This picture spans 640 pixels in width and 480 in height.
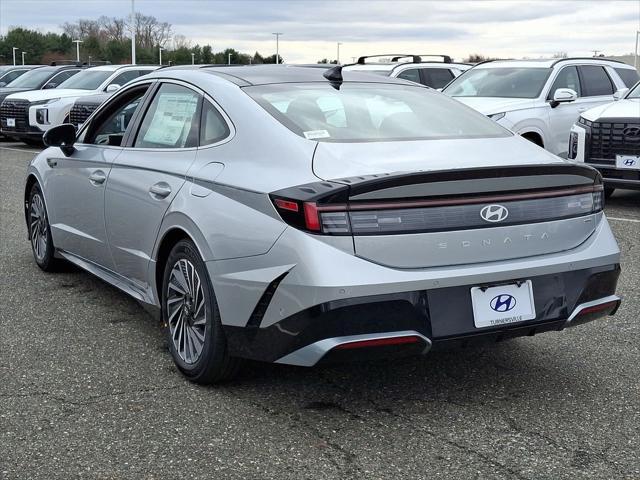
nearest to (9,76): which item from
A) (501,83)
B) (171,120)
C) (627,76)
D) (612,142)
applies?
(501,83)

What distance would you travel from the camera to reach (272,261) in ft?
12.1

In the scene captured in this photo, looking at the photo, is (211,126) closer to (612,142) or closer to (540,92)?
(612,142)

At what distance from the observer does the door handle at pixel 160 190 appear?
450 centimetres

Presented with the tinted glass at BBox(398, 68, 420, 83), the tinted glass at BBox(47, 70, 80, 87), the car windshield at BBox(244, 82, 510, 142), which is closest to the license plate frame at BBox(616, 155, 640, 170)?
the car windshield at BBox(244, 82, 510, 142)

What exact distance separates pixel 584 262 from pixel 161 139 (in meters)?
2.35

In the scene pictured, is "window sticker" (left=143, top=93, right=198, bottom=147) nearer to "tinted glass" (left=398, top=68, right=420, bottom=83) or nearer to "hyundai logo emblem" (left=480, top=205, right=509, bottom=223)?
"hyundai logo emblem" (left=480, top=205, right=509, bottom=223)

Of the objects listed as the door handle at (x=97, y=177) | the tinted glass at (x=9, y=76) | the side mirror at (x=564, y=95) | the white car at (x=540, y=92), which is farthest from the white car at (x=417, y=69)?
the tinted glass at (x=9, y=76)

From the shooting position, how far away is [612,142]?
10.3 m

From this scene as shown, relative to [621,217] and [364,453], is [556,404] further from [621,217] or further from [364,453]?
[621,217]

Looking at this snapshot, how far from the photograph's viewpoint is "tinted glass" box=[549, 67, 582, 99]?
12.3 m

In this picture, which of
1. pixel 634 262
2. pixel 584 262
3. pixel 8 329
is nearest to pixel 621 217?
pixel 634 262

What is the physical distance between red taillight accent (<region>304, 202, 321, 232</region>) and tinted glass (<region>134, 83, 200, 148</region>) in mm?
1167

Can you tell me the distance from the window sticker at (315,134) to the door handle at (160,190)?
0.85m

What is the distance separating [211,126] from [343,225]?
48.1 inches
